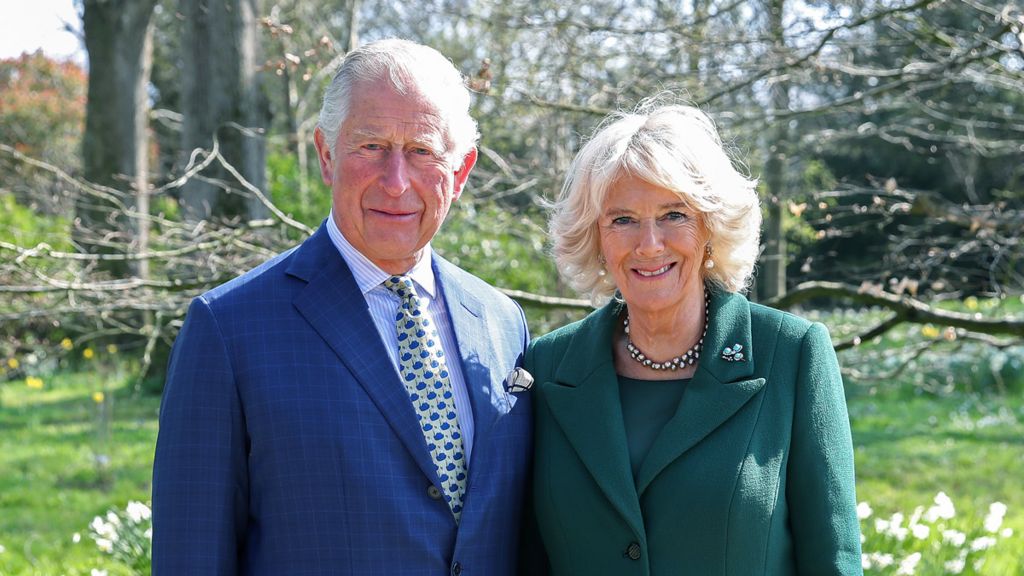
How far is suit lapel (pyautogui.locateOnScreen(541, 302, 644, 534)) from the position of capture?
2469 mm

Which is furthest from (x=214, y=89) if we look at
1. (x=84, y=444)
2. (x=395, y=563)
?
(x=395, y=563)

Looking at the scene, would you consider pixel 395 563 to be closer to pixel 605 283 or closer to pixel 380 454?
pixel 380 454

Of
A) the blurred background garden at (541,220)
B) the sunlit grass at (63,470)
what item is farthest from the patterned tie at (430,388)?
the sunlit grass at (63,470)

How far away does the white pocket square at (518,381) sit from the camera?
2684 mm

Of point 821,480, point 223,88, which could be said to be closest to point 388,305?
point 821,480

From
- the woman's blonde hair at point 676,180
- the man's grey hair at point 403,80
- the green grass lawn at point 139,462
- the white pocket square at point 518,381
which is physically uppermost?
the man's grey hair at point 403,80

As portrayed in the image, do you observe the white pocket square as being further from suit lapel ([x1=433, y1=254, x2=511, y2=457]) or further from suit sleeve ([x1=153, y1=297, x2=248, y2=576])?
suit sleeve ([x1=153, y1=297, x2=248, y2=576])

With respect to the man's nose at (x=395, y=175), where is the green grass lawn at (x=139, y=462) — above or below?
below

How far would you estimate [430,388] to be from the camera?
2.48 meters

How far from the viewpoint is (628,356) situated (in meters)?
2.75

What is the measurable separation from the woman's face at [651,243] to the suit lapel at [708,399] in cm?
17

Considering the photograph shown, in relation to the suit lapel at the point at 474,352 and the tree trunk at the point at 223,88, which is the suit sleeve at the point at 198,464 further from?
the tree trunk at the point at 223,88

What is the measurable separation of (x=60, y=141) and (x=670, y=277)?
19.7m

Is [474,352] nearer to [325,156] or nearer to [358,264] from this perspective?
[358,264]
